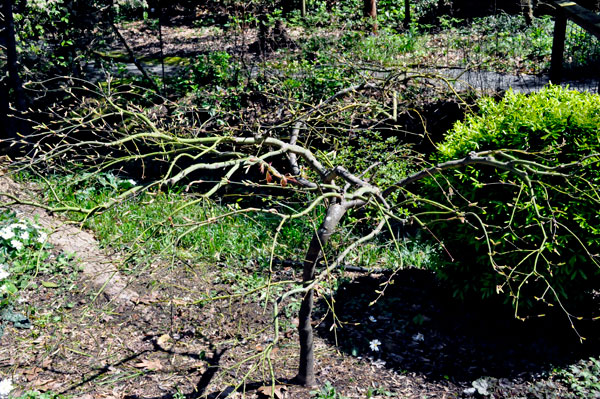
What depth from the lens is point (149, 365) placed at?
12.8 ft

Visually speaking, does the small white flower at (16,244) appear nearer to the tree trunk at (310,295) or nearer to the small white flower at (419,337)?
the tree trunk at (310,295)

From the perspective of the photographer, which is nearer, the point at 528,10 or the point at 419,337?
the point at 419,337

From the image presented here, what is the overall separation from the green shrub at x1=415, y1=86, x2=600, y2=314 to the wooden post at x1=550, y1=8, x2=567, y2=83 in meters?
2.97

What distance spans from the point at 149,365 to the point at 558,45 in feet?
19.8

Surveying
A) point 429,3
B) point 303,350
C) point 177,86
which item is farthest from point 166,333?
point 429,3

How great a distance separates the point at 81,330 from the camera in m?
4.30

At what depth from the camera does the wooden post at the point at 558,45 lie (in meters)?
6.78

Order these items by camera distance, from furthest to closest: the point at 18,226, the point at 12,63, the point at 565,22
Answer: the point at 12,63
the point at 565,22
the point at 18,226

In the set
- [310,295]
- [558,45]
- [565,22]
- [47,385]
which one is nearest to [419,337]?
[310,295]

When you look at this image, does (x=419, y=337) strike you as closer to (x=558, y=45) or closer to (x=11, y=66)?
(x=558, y=45)

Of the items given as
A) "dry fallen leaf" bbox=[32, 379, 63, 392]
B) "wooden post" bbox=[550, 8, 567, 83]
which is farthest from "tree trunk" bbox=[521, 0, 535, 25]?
"dry fallen leaf" bbox=[32, 379, 63, 392]

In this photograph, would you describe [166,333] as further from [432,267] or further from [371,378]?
[432,267]

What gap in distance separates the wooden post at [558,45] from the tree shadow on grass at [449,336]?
379 cm

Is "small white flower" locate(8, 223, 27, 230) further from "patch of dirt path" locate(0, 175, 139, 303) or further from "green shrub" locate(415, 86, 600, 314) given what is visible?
"green shrub" locate(415, 86, 600, 314)
